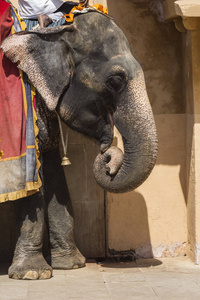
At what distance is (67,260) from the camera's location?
23.7ft

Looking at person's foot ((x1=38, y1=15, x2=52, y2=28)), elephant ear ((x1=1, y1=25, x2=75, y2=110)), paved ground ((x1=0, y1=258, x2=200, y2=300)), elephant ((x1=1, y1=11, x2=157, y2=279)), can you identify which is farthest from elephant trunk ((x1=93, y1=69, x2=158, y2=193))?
person's foot ((x1=38, y1=15, x2=52, y2=28))

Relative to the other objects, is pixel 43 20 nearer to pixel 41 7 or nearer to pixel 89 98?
pixel 41 7

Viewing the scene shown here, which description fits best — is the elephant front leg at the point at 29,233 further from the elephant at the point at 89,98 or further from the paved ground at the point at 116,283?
the paved ground at the point at 116,283

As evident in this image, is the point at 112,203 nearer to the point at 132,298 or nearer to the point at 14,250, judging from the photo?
the point at 14,250

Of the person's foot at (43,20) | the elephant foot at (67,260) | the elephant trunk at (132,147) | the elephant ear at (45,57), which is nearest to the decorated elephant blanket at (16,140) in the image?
the elephant ear at (45,57)

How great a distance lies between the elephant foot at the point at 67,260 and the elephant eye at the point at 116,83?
4.87 ft

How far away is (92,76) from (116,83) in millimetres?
192

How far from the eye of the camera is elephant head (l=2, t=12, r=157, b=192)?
660 centimetres

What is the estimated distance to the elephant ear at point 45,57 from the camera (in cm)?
666

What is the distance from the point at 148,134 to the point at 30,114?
91cm

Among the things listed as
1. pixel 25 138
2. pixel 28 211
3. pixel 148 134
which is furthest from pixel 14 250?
pixel 148 134

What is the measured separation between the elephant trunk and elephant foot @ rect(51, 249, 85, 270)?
874 mm

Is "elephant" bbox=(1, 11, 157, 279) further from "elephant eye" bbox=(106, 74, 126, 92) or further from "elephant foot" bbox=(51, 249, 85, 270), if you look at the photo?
"elephant foot" bbox=(51, 249, 85, 270)

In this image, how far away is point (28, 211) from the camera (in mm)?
6809
